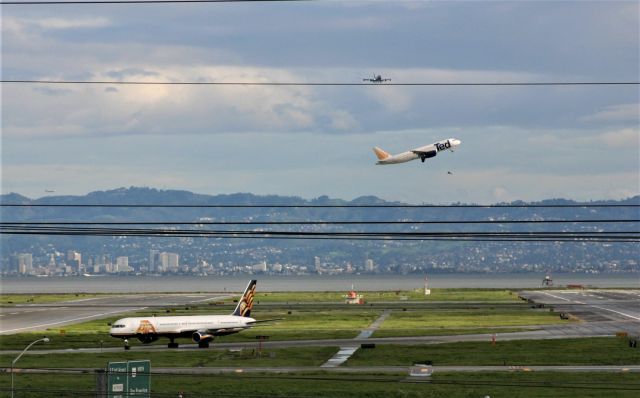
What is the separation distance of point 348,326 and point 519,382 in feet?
253

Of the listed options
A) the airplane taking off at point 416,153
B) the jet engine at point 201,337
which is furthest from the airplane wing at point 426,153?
the jet engine at point 201,337

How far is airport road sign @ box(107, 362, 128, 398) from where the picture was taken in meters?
82.0

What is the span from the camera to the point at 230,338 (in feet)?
516

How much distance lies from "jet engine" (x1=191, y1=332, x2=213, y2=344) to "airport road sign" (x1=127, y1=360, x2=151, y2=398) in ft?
176

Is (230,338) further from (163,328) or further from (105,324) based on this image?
(105,324)

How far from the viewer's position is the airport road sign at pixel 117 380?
82000 mm

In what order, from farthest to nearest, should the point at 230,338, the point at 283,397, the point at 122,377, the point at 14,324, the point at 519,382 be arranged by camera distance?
the point at 14,324 < the point at 230,338 < the point at 519,382 < the point at 283,397 < the point at 122,377

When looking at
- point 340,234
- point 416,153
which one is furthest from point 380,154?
point 340,234

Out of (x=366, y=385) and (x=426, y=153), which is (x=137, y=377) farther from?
(x=426, y=153)

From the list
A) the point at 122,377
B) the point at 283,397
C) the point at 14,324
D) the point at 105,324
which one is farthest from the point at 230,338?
the point at 122,377

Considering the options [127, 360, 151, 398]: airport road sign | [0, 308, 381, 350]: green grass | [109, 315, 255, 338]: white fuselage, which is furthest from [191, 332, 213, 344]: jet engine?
[127, 360, 151, 398]: airport road sign

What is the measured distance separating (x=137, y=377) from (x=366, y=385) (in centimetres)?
2508

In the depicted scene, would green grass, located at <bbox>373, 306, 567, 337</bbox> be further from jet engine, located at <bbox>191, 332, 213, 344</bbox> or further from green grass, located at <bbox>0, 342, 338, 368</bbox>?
green grass, located at <bbox>0, 342, 338, 368</bbox>

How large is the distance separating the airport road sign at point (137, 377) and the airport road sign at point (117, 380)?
465 mm
